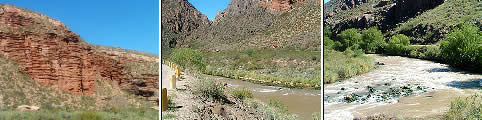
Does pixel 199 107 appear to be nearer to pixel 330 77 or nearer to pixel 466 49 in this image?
pixel 330 77

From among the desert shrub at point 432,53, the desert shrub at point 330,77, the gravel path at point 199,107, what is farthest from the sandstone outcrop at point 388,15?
the gravel path at point 199,107

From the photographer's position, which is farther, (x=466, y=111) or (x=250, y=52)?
(x=250, y=52)

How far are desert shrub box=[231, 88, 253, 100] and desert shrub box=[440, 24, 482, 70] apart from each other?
7254 millimetres

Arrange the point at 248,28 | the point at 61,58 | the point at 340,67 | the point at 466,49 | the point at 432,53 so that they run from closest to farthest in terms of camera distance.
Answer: the point at 248,28
the point at 340,67
the point at 466,49
the point at 432,53
the point at 61,58

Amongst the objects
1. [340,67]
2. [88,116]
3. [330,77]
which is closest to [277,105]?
[330,77]

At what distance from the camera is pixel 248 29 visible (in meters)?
3.79

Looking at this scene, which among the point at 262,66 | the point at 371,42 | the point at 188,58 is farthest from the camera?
the point at 371,42

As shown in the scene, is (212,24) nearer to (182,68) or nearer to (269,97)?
(182,68)

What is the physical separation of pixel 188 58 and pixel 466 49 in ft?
27.2

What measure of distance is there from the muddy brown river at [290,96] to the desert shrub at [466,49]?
6.24 metres

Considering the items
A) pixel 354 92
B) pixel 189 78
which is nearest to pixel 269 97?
pixel 189 78

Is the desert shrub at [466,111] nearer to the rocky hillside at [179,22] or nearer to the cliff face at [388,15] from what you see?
the rocky hillside at [179,22]

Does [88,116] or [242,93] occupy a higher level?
[242,93]

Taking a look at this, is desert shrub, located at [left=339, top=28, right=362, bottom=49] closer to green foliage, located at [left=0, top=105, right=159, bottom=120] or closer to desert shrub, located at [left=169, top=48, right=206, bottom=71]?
desert shrub, located at [left=169, top=48, right=206, bottom=71]
